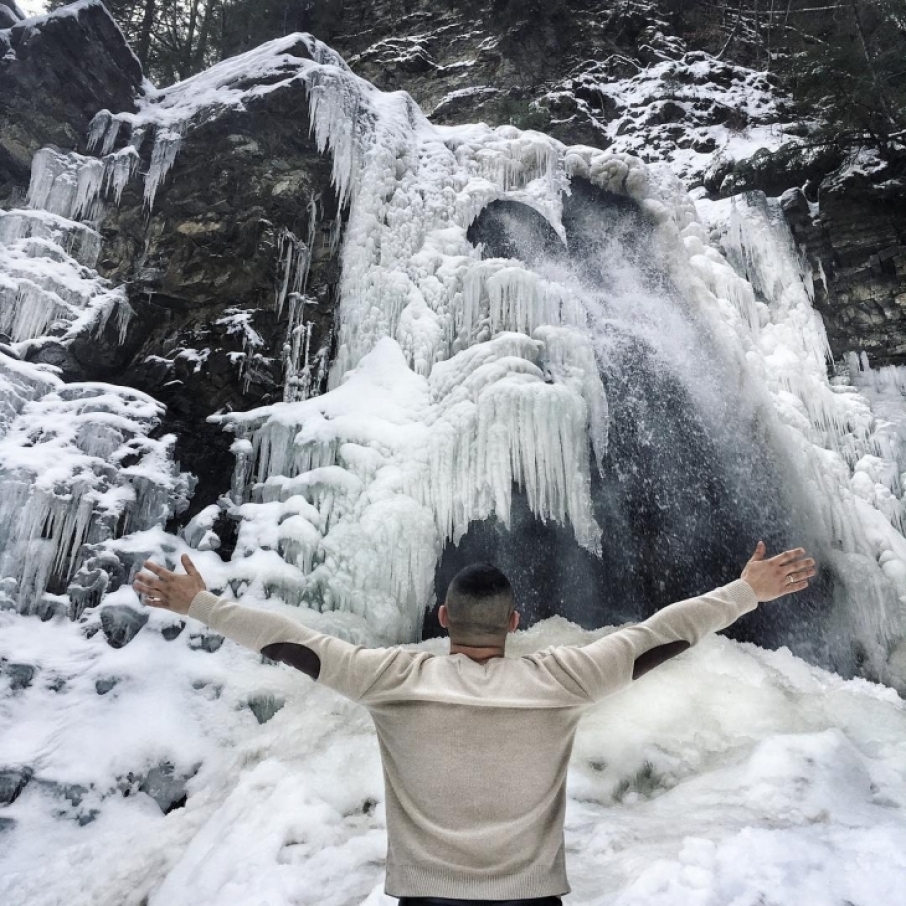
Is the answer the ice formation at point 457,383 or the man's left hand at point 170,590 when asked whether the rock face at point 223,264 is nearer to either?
the ice formation at point 457,383

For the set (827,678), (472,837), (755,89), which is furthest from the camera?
(755,89)

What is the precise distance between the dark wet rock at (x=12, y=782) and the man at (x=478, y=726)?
142 inches

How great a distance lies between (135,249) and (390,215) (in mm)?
3061

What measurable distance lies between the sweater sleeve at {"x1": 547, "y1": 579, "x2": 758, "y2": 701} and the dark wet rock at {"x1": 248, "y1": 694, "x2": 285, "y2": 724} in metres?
3.62

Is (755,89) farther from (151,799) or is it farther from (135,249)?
(151,799)

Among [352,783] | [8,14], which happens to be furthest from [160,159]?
[352,783]

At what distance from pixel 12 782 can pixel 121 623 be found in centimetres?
137

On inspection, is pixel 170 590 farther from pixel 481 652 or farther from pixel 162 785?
pixel 162 785

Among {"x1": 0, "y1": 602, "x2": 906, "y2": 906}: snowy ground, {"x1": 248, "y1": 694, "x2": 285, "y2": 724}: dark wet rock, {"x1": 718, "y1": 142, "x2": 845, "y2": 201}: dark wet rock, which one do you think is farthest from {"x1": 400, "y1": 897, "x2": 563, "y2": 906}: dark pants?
{"x1": 718, "y1": 142, "x2": 845, "y2": 201}: dark wet rock

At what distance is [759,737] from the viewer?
3.51 m

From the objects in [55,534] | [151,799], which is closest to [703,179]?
[55,534]

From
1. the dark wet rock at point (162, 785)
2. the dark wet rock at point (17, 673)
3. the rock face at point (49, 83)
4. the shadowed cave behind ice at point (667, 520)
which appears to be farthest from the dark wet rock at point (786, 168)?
the dark wet rock at point (17, 673)

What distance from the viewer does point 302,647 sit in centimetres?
149

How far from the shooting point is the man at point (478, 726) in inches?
50.2
